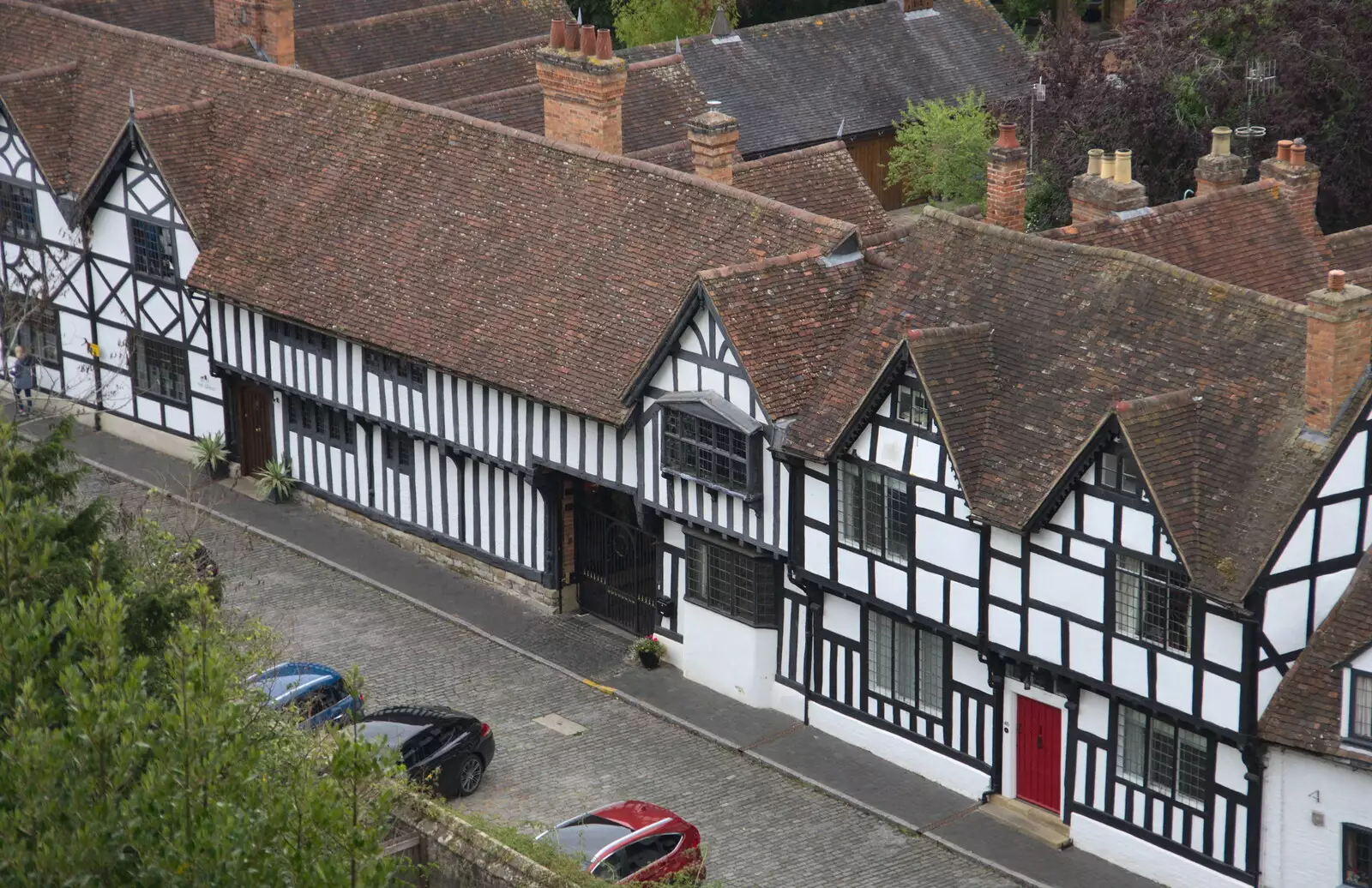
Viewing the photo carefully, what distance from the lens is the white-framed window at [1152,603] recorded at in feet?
93.7

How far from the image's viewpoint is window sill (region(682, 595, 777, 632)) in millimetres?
34688

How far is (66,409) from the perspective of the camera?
46.1 m

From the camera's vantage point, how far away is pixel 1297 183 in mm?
35625

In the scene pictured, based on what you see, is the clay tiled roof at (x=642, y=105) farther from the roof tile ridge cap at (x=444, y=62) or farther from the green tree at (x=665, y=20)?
the green tree at (x=665, y=20)

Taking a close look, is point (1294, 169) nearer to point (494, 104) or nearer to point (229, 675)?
point (494, 104)

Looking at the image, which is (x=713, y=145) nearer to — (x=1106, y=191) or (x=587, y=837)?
(x=1106, y=191)

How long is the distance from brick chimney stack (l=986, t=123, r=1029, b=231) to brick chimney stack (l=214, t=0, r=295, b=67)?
20.3 meters

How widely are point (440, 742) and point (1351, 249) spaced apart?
54.4 ft

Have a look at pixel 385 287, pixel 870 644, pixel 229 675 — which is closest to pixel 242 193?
pixel 385 287

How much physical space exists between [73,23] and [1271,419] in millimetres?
31063

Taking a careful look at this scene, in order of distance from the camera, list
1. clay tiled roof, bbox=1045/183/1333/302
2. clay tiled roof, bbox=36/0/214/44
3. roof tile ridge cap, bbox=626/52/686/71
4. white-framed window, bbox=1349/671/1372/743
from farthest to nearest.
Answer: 1. clay tiled roof, bbox=36/0/214/44
2. roof tile ridge cap, bbox=626/52/686/71
3. clay tiled roof, bbox=1045/183/1333/302
4. white-framed window, bbox=1349/671/1372/743

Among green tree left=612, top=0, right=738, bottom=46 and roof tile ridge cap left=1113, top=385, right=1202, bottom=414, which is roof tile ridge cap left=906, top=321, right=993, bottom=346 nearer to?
roof tile ridge cap left=1113, top=385, right=1202, bottom=414

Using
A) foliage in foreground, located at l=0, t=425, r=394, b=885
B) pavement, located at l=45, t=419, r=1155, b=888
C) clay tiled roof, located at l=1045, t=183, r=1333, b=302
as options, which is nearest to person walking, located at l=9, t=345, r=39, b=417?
pavement, located at l=45, t=419, r=1155, b=888

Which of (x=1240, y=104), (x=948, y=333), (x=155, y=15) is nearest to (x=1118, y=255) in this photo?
(x=948, y=333)
